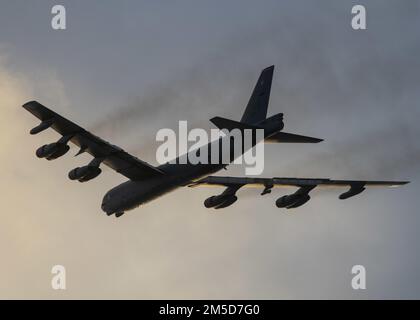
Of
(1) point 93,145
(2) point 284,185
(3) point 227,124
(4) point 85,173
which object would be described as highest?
(1) point 93,145

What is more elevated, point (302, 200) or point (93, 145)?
point (93, 145)

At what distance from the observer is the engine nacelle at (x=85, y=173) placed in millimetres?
43844

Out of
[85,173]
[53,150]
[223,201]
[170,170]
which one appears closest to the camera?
[53,150]

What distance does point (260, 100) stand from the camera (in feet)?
151

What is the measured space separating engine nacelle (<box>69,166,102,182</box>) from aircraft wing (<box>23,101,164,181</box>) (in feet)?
1.68

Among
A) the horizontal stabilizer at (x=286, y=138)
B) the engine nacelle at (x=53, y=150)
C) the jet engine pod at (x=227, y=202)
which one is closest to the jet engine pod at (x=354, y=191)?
the jet engine pod at (x=227, y=202)

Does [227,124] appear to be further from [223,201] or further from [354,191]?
[354,191]

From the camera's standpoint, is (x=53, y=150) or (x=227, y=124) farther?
(x=53, y=150)

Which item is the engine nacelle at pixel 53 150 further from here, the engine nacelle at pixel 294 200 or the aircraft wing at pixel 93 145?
the engine nacelle at pixel 294 200

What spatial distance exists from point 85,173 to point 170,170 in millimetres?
4033

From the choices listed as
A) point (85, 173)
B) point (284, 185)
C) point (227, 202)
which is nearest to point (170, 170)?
point (85, 173)

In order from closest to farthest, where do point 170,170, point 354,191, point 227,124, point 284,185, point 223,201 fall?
point 227,124 < point 170,170 < point 354,191 < point 223,201 < point 284,185
